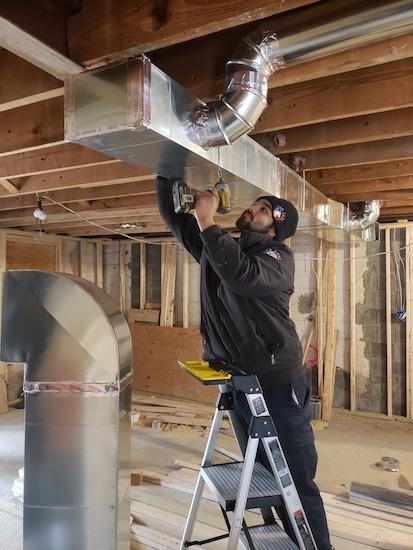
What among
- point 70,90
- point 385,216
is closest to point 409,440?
point 385,216

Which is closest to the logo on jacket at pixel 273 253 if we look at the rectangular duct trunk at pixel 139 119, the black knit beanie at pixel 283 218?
the black knit beanie at pixel 283 218

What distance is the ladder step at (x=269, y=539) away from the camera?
1430 millimetres

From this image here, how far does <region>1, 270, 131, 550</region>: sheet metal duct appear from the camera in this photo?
146cm

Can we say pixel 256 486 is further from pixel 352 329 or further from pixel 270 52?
pixel 352 329

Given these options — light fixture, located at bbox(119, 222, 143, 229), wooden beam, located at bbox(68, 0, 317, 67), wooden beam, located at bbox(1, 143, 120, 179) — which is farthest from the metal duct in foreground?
light fixture, located at bbox(119, 222, 143, 229)

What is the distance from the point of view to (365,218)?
10.8 feet

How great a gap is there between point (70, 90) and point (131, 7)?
306mm

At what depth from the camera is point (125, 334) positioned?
1588mm

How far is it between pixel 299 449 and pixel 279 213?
0.95m

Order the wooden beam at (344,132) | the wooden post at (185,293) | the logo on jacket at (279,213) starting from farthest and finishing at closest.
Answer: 1. the wooden post at (185,293)
2. the wooden beam at (344,132)
3. the logo on jacket at (279,213)

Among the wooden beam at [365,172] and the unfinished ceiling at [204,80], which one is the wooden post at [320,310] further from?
the wooden beam at [365,172]

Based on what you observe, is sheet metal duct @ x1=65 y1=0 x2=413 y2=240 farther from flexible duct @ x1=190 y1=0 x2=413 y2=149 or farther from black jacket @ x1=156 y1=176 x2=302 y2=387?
black jacket @ x1=156 y1=176 x2=302 y2=387

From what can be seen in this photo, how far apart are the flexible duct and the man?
0.26m

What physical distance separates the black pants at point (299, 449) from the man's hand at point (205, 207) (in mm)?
695
